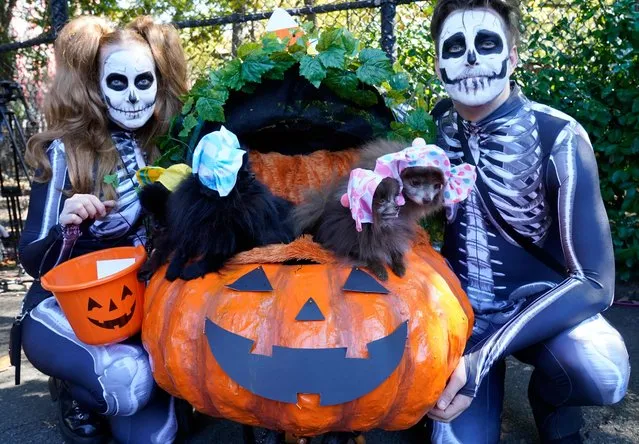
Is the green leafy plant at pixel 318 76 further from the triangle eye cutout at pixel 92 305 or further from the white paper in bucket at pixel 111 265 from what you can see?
the triangle eye cutout at pixel 92 305

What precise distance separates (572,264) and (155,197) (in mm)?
1335

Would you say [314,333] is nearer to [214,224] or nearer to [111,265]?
[214,224]

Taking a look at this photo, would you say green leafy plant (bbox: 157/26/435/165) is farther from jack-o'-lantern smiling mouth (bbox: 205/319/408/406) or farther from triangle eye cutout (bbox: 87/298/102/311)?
jack-o'-lantern smiling mouth (bbox: 205/319/408/406)

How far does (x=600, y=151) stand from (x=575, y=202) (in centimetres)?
184

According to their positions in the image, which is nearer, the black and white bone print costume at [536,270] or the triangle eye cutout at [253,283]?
the triangle eye cutout at [253,283]

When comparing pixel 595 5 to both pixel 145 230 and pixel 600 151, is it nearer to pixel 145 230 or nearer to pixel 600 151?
pixel 600 151

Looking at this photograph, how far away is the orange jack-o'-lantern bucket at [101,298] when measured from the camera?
1719mm

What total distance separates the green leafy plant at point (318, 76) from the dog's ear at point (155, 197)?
0.26 m

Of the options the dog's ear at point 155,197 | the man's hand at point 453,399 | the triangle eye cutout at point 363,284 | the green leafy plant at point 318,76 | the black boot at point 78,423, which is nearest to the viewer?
the triangle eye cutout at point 363,284

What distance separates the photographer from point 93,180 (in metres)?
2.24

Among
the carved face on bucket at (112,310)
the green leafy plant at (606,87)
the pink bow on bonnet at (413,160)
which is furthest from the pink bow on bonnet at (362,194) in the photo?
the green leafy plant at (606,87)

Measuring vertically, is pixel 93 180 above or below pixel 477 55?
below

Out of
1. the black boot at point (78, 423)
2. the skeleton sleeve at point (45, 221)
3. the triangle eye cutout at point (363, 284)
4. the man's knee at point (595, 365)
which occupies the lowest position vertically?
the black boot at point (78, 423)

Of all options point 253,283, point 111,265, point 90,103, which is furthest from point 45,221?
point 253,283
